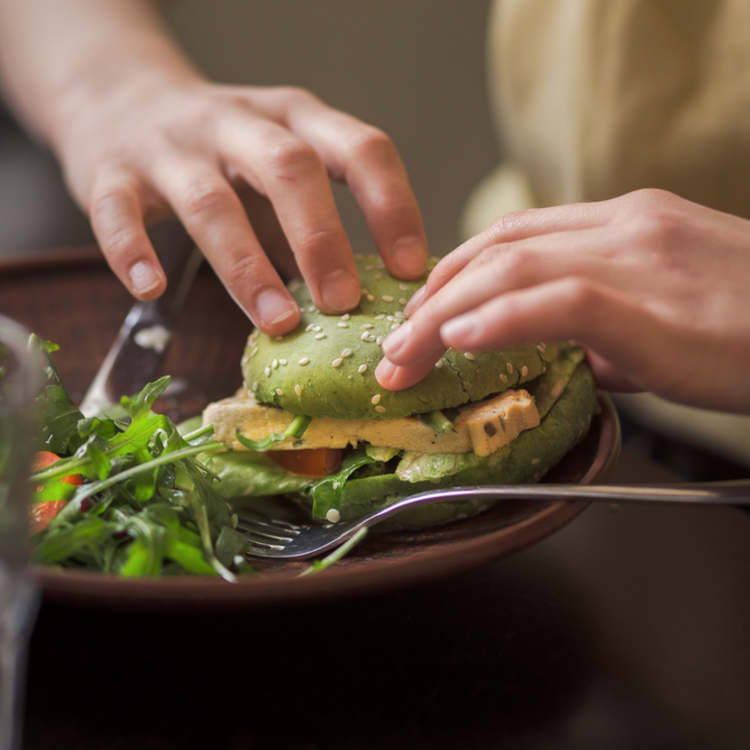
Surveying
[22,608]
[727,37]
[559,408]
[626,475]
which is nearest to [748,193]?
[727,37]

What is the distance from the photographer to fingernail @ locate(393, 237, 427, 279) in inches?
46.6

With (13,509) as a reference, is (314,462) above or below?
below

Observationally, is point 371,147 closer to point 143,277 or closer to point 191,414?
point 143,277

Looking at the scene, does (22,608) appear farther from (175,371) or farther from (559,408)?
(175,371)

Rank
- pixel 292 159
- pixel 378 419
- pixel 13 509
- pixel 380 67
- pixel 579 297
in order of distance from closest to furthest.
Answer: pixel 13 509 → pixel 579 297 → pixel 378 419 → pixel 292 159 → pixel 380 67

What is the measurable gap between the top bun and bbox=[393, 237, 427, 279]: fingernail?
2.6 inches

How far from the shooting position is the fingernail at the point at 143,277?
3.72 feet

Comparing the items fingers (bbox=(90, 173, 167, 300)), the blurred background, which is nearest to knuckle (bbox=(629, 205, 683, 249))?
fingers (bbox=(90, 173, 167, 300))

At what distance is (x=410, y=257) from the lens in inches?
46.8

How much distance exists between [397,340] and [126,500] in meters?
0.42

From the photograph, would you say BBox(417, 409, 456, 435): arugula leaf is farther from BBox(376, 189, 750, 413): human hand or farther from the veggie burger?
BBox(376, 189, 750, 413): human hand

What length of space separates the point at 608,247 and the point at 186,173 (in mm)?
841

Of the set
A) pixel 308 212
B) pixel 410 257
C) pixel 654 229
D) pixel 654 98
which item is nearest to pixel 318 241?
pixel 308 212

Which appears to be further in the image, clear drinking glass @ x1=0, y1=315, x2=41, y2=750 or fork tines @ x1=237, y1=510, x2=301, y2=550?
fork tines @ x1=237, y1=510, x2=301, y2=550
